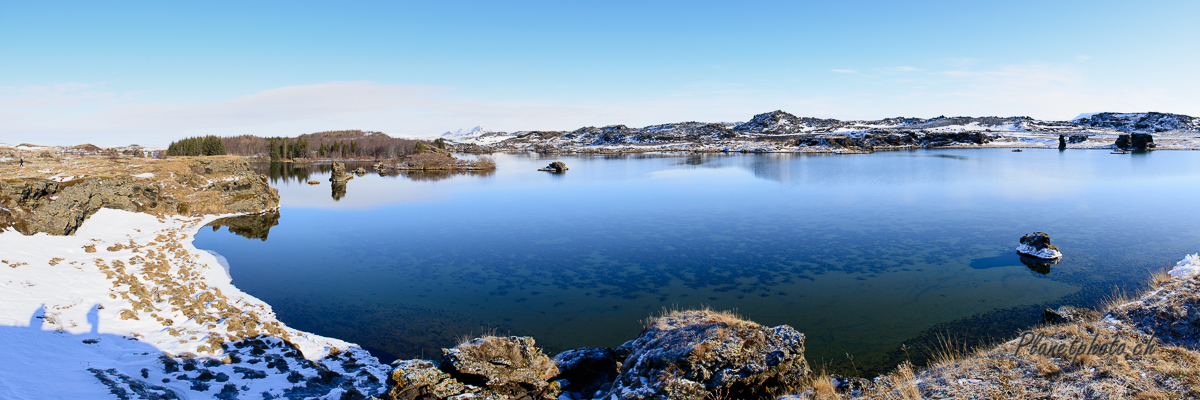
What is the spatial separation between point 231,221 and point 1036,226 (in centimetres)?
3865

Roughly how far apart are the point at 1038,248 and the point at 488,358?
17.7 meters

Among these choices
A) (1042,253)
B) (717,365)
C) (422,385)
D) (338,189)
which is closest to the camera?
(717,365)

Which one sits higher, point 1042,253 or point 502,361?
point 502,361

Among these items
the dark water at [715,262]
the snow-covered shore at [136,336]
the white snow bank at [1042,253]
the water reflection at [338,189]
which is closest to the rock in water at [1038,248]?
the white snow bank at [1042,253]

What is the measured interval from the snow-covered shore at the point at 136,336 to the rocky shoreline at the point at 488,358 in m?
0.04

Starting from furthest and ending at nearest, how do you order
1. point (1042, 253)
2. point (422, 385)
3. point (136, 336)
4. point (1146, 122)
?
point (1146, 122)
point (1042, 253)
point (136, 336)
point (422, 385)

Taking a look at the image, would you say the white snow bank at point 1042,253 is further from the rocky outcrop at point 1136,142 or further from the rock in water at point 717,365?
the rocky outcrop at point 1136,142

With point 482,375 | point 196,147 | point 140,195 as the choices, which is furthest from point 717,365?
point 196,147

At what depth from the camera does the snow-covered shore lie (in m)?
7.50

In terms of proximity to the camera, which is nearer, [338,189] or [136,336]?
[136,336]

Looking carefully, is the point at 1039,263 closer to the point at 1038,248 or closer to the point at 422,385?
the point at 1038,248

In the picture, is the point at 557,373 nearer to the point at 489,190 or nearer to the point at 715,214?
the point at 715,214

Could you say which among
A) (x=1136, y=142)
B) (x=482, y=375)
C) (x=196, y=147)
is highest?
(x=196, y=147)

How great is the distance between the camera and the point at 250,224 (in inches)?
1067
